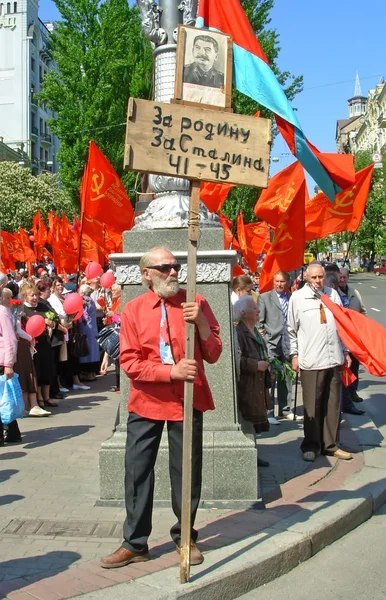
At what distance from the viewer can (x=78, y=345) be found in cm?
1202

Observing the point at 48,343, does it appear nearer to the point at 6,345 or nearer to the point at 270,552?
the point at 6,345

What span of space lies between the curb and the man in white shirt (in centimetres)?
78

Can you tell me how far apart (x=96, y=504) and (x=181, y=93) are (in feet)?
10.2

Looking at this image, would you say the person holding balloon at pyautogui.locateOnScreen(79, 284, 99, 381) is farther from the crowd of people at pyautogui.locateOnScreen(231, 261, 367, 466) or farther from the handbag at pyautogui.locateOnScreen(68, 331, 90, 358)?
the crowd of people at pyautogui.locateOnScreen(231, 261, 367, 466)

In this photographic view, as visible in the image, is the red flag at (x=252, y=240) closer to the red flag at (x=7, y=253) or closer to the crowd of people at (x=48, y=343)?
the crowd of people at (x=48, y=343)

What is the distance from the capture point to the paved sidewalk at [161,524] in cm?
411

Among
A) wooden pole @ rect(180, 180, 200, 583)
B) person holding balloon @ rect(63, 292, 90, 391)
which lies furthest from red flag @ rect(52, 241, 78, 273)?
wooden pole @ rect(180, 180, 200, 583)

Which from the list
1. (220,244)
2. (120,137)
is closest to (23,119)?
(120,137)

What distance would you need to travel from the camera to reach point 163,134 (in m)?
4.11

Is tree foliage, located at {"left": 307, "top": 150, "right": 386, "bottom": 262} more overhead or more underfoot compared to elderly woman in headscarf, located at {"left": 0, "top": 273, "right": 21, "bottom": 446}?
more overhead

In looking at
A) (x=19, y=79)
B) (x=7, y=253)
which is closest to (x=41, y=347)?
(x=7, y=253)

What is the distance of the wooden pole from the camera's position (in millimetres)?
4016

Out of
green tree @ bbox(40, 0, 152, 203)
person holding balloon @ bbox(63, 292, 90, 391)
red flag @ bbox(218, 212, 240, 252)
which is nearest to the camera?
person holding balloon @ bbox(63, 292, 90, 391)

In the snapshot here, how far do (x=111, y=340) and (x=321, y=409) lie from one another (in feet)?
14.0
